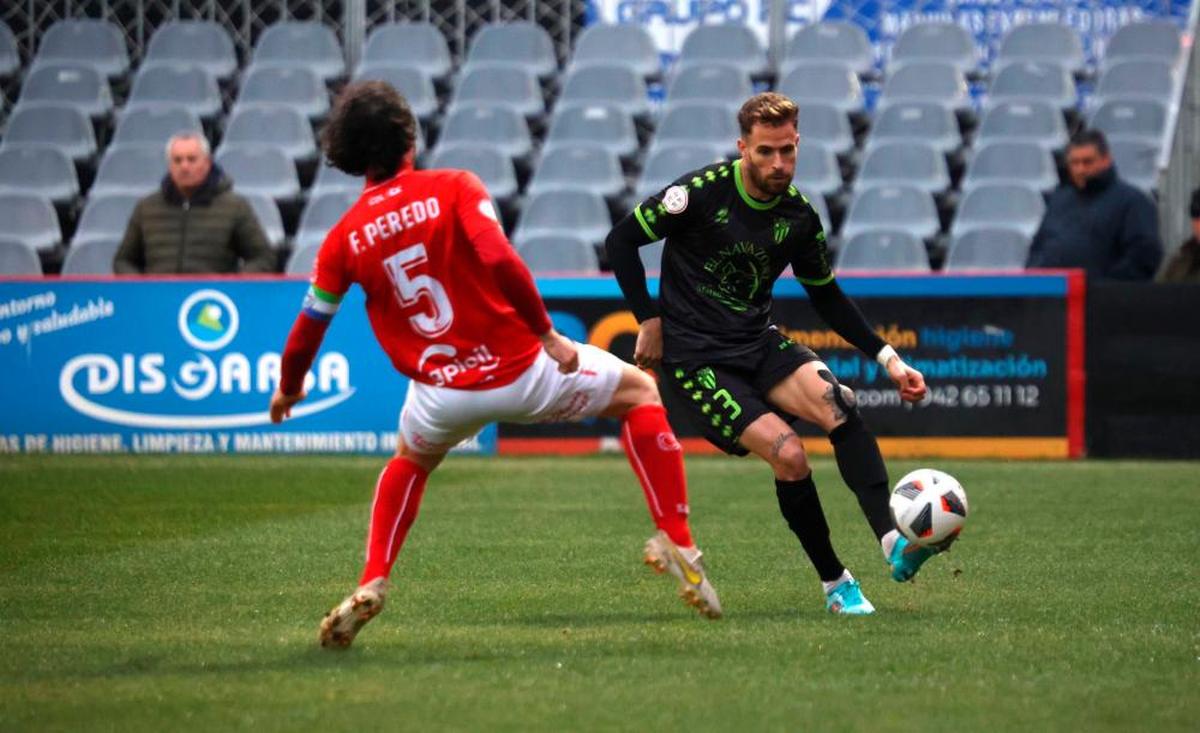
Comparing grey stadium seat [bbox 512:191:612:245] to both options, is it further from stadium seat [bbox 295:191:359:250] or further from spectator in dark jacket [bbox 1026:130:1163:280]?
spectator in dark jacket [bbox 1026:130:1163:280]

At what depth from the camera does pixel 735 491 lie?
12758 millimetres

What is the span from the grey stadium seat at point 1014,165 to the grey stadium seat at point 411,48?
Result: 18.2 feet

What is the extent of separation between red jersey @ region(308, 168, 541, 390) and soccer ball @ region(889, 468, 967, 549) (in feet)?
5.27

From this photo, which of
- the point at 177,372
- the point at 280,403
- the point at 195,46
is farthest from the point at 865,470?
the point at 195,46

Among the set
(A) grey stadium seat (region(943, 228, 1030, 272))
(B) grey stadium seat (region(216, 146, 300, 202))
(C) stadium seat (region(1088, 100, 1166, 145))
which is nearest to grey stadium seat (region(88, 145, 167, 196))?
(B) grey stadium seat (region(216, 146, 300, 202))

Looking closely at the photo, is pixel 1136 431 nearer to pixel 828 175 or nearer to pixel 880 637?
pixel 828 175

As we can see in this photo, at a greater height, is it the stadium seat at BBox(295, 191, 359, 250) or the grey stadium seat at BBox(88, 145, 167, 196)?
the grey stadium seat at BBox(88, 145, 167, 196)

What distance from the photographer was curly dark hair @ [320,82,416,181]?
6.44 meters

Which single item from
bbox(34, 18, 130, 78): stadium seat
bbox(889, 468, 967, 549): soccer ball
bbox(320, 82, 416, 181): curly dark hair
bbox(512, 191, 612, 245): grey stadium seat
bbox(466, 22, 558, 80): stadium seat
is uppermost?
bbox(320, 82, 416, 181): curly dark hair

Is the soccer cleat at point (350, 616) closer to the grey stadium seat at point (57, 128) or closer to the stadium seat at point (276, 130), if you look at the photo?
the stadium seat at point (276, 130)

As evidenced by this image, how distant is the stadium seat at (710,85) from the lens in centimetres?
1961

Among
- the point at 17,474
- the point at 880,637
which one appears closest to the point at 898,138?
the point at 17,474

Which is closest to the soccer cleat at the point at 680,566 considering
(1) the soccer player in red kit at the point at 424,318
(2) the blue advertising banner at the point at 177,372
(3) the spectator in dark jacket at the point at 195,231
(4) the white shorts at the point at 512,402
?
(1) the soccer player in red kit at the point at 424,318

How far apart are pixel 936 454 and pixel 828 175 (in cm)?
404
